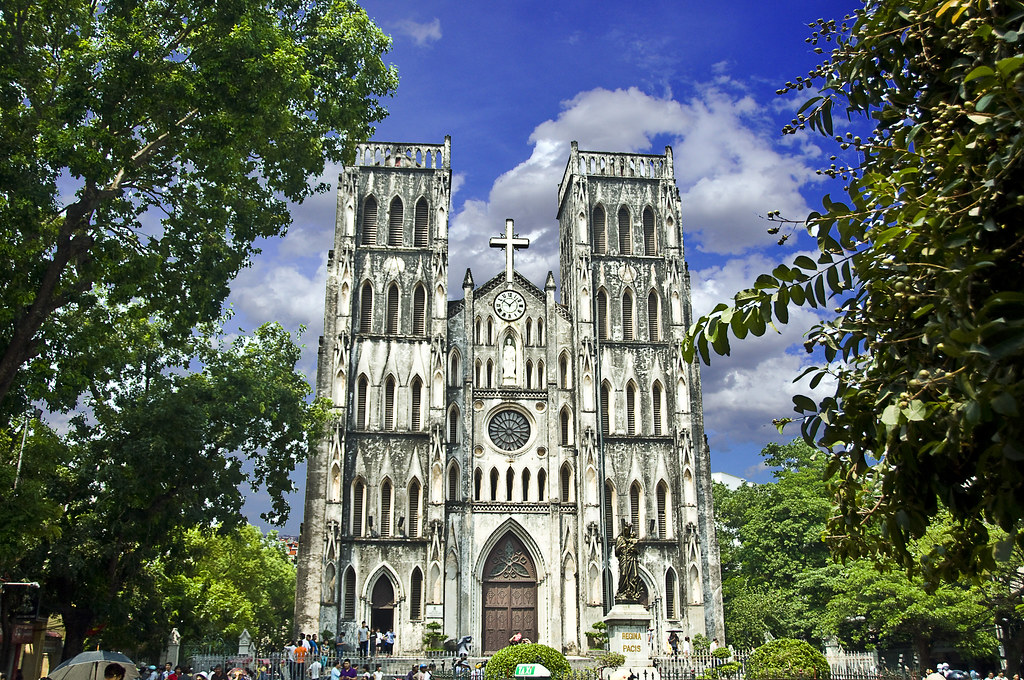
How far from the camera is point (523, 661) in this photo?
70.3 feet

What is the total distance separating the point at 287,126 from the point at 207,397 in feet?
35.3

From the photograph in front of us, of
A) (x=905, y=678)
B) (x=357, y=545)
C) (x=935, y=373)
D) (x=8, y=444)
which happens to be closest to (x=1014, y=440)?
(x=935, y=373)

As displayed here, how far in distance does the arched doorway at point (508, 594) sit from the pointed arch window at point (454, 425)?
14.6 ft

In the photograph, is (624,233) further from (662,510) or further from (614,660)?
(614,660)

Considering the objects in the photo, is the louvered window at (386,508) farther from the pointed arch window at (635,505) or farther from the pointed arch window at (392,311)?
the pointed arch window at (635,505)

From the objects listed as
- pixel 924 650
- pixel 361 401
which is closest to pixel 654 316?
pixel 361 401

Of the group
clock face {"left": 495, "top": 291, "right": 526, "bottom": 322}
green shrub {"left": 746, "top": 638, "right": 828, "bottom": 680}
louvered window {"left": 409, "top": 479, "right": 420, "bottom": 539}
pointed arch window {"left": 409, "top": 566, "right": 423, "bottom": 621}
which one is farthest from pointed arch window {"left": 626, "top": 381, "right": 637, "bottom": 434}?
green shrub {"left": 746, "top": 638, "right": 828, "bottom": 680}

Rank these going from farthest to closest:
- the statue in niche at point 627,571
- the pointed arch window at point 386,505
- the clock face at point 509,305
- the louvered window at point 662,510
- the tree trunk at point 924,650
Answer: the clock face at point 509,305 < the louvered window at point 662,510 < the pointed arch window at point 386,505 < the tree trunk at point 924,650 < the statue in niche at point 627,571

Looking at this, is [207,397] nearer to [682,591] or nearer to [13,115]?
[13,115]

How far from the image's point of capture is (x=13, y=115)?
521 inches

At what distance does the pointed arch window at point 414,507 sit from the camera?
116 ft

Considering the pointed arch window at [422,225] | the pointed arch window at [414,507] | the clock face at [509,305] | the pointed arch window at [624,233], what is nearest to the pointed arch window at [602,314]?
the pointed arch window at [624,233]

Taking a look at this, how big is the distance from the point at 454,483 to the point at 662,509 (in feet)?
28.4

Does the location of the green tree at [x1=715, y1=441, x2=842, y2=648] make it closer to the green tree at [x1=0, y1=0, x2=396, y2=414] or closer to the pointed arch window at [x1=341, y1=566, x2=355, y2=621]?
the pointed arch window at [x1=341, y1=566, x2=355, y2=621]
